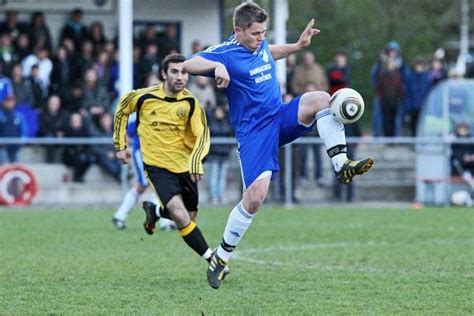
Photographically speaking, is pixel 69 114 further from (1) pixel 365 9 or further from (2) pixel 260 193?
(1) pixel 365 9

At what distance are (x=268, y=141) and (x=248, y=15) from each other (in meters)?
0.99

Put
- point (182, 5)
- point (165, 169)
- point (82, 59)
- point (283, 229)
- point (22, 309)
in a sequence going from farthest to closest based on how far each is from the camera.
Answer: point (182, 5) → point (82, 59) → point (283, 229) → point (165, 169) → point (22, 309)

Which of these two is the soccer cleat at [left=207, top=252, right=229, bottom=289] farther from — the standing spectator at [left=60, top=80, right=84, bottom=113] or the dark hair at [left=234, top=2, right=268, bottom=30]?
the standing spectator at [left=60, top=80, right=84, bottom=113]

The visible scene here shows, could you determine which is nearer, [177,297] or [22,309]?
[22,309]

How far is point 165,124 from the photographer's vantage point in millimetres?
11461

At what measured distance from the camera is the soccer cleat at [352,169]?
8523 mm

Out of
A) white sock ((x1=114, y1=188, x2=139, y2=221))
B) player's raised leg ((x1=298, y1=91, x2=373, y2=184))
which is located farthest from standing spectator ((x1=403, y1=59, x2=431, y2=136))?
player's raised leg ((x1=298, y1=91, x2=373, y2=184))

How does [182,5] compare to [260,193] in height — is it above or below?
above

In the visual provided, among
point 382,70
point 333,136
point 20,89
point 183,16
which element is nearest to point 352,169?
point 333,136

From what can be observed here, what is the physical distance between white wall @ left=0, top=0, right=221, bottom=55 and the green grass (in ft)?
27.1

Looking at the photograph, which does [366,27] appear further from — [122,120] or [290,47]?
[290,47]

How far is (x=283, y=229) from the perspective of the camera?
15539 millimetres

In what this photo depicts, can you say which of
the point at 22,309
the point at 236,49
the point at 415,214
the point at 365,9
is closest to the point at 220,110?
the point at 415,214

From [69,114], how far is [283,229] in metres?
6.50
